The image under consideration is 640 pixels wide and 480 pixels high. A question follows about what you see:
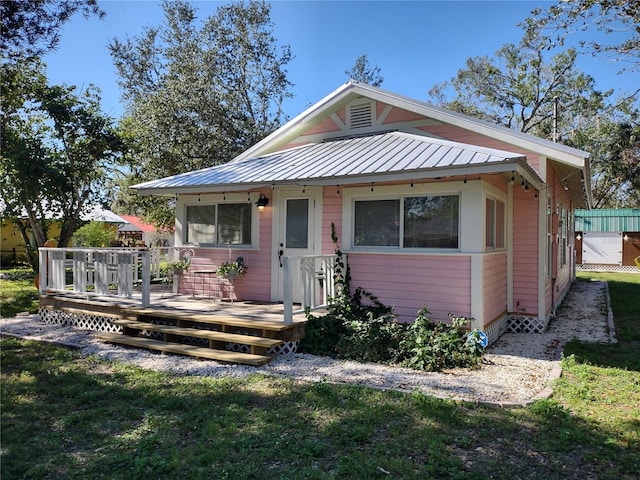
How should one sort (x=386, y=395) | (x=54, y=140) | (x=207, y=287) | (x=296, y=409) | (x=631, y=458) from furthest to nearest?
(x=54, y=140) → (x=207, y=287) → (x=386, y=395) → (x=296, y=409) → (x=631, y=458)

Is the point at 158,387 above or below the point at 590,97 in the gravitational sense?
below

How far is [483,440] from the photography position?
11.3 feet

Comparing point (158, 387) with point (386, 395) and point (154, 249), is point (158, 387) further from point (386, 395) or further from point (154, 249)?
point (154, 249)

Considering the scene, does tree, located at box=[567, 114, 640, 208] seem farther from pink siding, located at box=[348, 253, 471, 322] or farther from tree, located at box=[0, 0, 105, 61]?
tree, located at box=[0, 0, 105, 61]

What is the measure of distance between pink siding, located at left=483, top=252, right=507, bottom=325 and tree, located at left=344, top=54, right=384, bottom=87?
16.5 m

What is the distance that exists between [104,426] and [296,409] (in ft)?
5.61

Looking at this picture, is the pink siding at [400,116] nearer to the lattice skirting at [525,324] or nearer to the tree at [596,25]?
the tree at [596,25]

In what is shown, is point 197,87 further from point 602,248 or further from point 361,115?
point 602,248

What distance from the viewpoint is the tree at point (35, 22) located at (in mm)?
6746

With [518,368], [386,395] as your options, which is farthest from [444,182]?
[386,395]

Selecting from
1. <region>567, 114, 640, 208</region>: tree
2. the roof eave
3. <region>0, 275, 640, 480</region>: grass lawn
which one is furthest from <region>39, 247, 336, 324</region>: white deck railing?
<region>567, 114, 640, 208</region>: tree

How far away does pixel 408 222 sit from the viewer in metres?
6.94

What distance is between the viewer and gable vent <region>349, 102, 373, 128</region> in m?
9.00

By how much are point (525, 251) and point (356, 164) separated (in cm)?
381
